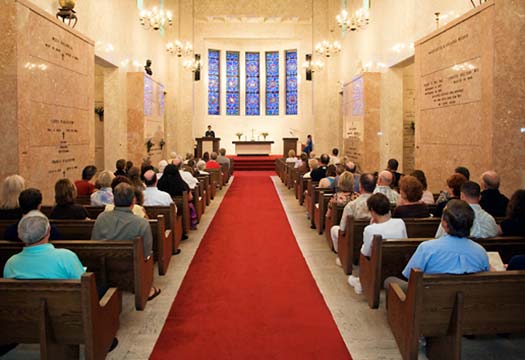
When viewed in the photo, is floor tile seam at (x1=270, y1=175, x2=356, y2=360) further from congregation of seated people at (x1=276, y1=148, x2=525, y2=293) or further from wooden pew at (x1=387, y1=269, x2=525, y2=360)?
wooden pew at (x1=387, y1=269, x2=525, y2=360)

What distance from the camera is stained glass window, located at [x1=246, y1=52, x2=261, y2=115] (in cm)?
2588

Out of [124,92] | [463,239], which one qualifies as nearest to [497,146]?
[463,239]

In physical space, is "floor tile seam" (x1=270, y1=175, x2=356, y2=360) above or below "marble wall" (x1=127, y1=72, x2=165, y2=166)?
below

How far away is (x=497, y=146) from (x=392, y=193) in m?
1.59

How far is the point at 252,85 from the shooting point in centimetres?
2597

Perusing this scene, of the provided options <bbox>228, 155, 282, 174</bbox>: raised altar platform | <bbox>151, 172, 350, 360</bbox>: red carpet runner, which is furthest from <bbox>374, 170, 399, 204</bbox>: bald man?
<bbox>228, 155, 282, 174</bbox>: raised altar platform

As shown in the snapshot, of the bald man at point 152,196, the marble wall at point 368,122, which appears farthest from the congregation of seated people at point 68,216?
the marble wall at point 368,122

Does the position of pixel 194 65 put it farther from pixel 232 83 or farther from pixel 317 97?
pixel 232 83

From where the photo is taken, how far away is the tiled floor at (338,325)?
11.3 feet

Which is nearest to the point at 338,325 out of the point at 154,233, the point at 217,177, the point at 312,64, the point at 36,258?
the point at 154,233

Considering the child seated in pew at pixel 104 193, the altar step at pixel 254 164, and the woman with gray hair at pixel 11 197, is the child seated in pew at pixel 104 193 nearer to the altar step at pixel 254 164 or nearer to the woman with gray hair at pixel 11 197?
the woman with gray hair at pixel 11 197

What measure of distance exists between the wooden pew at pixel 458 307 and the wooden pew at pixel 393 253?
0.92 metres

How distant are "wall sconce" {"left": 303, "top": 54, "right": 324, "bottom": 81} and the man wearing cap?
58.3 ft

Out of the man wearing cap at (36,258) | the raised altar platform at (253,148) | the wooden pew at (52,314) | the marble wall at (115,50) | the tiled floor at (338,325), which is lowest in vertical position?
the tiled floor at (338,325)
